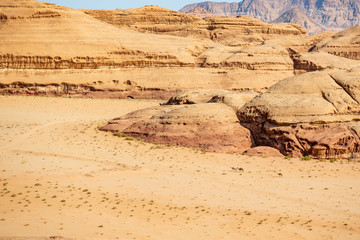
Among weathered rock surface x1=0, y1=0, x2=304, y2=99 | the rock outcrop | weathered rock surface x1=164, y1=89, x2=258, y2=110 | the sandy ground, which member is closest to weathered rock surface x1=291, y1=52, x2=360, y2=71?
the rock outcrop

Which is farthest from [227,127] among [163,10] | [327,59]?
[163,10]

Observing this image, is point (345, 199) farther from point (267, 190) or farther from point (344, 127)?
point (344, 127)

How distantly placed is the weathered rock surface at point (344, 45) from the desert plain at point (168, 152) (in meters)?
12.1

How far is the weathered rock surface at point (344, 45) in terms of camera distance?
4202 centimetres

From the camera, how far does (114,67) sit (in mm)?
34906

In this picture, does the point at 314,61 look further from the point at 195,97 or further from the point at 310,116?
the point at 310,116

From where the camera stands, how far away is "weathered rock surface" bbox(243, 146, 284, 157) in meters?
15.5

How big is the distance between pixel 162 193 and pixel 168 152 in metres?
4.55

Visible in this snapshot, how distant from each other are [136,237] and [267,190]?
4.44m

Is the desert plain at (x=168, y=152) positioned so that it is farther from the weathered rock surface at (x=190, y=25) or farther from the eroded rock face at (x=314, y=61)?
the weathered rock surface at (x=190, y=25)

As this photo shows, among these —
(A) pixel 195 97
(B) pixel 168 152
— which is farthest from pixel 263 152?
(A) pixel 195 97

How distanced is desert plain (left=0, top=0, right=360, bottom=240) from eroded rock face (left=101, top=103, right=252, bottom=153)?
0.05 m

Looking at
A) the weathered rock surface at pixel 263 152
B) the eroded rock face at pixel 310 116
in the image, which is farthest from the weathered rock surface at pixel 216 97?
the weathered rock surface at pixel 263 152

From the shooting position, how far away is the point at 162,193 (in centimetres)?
1142
